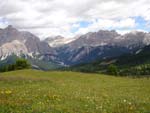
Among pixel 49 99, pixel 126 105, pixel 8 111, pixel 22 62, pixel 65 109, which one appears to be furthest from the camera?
pixel 22 62

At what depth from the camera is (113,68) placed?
153 m

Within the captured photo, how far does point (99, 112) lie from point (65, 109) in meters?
2.43

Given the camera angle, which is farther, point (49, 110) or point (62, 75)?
point (62, 75)

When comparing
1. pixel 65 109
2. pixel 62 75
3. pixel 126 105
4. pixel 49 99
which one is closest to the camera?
pixel 65 109

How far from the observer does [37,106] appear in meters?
22.8

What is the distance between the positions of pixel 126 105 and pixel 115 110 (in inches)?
104

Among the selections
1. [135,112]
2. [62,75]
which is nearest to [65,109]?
[135,112]

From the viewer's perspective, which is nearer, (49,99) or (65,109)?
(65,109)

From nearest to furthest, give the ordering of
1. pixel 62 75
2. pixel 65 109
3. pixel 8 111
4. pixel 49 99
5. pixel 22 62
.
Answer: pixel 8 111
pixel 65 109
pixel 49 99
pixel 62 75
pixel 22 62

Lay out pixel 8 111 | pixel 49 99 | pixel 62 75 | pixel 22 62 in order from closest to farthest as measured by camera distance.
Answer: pixel 8 111
pixel 49 99
pixel 62 75
pixel 22 62

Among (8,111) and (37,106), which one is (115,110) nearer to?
(37,106)

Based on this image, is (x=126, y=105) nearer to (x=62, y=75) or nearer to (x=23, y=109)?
(x=23, y=109)

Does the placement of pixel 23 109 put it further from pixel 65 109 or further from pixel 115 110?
pixel 115 110

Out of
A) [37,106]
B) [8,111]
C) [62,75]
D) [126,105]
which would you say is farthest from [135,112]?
[62,75]
